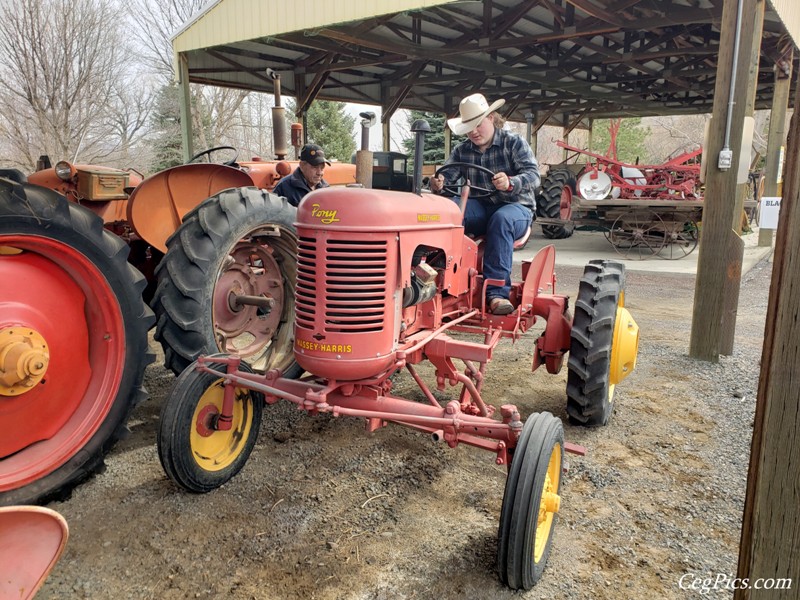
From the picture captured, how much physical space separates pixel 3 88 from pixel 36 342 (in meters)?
14.2

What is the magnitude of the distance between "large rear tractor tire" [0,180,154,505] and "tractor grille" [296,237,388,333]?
0.88m

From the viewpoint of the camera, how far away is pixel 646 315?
6.60 metres

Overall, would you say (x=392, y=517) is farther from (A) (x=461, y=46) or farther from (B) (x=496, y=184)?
(A) (x=461, y=46)

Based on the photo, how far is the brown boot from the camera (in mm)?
3514

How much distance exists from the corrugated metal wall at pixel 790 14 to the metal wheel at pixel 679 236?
2.99m

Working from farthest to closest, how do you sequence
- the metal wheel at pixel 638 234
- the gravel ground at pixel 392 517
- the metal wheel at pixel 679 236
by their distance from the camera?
1. the metal wheel at pixel 638 234
2. the metal wheel at pixel 679 236
3. the gravel ground at pixel 392 517

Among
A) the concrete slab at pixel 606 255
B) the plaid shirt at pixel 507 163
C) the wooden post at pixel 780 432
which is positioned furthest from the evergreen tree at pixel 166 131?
the wooden post at pixel 780 432

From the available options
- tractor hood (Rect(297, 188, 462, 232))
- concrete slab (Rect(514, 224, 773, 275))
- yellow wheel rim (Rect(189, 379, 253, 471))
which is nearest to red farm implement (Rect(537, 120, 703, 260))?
concrete slab (Rect(514, 224, 773, 275))

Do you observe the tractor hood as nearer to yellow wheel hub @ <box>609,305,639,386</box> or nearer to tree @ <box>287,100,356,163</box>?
yellow wheel hub @ <box>609,305,639,386</box>

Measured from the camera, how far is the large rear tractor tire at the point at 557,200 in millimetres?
13102

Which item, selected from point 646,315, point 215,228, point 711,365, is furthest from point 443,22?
point 215,228

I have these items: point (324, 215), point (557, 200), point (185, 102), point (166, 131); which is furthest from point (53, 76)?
point (324, 215)

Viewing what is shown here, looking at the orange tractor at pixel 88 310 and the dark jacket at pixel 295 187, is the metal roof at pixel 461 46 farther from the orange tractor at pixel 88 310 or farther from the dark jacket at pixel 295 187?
the orange tractor at pixel 88 310

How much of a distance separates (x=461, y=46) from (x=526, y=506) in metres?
10.2
